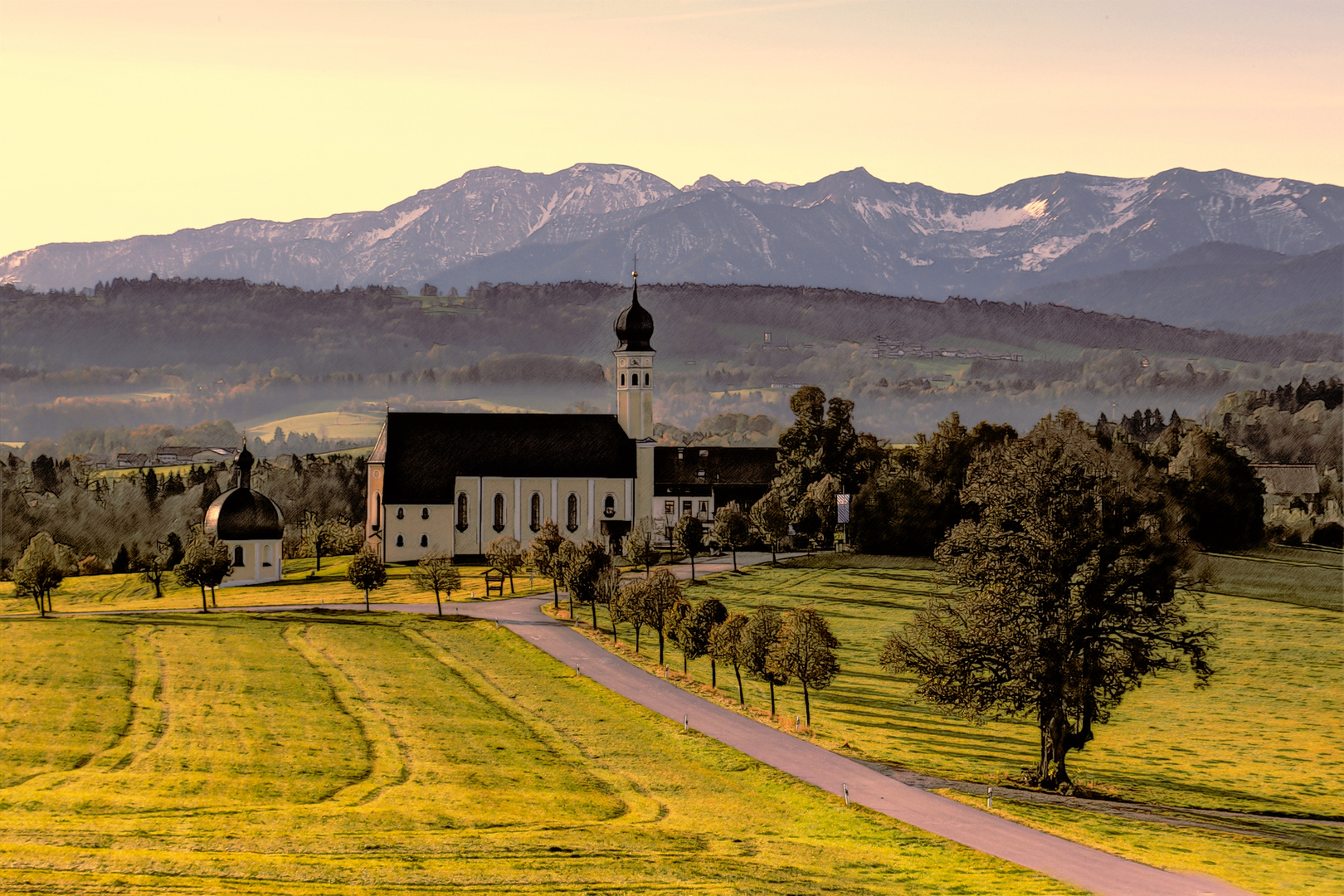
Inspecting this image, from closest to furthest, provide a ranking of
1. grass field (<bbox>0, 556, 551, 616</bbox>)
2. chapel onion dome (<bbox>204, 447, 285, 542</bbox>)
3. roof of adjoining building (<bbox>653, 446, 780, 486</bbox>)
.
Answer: grass field (<bbox>0, 556, 551, 616</bbox>) → chapel onion dome (<bbox>204, 447, 285, 542</bbox>) → roof of adjoining building (<bbox>653, 446, 780, 486</bbox>)

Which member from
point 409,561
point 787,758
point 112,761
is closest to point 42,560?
point 409,561

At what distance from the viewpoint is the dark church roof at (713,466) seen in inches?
5138

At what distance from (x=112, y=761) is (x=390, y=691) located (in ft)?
53.6

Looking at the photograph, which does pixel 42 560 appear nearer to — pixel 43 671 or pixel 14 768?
pixel 43 671

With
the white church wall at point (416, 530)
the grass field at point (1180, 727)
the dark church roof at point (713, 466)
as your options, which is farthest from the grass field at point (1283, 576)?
the white church wall at point (416, 530)

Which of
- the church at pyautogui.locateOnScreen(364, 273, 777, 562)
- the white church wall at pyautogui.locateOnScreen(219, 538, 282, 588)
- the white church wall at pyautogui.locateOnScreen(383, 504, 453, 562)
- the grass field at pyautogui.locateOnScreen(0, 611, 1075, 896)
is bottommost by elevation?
the grass field at pyautogui.locateOnScreen(0, 611, 1075, 896)

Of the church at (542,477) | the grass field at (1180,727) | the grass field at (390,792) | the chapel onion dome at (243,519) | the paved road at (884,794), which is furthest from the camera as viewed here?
the church at (542,477)

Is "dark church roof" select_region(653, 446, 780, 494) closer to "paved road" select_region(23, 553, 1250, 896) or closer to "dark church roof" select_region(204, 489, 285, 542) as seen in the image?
"dark church roof" select_region(204, 489, 285, 542)

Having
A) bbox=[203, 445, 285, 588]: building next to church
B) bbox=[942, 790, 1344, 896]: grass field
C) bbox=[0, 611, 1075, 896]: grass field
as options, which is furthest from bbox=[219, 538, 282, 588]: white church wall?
bbox=[942, 790, 1344, 896]: grass field

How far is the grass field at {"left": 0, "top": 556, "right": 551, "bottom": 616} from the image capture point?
96.6m

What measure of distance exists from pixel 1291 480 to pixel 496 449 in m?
115

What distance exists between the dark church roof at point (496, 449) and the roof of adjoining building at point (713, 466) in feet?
17.5

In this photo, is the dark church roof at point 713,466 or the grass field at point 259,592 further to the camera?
the dark church roof at point 713,466

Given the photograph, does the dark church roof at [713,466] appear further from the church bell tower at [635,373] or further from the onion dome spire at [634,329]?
the onion dome spire at [634,329]
